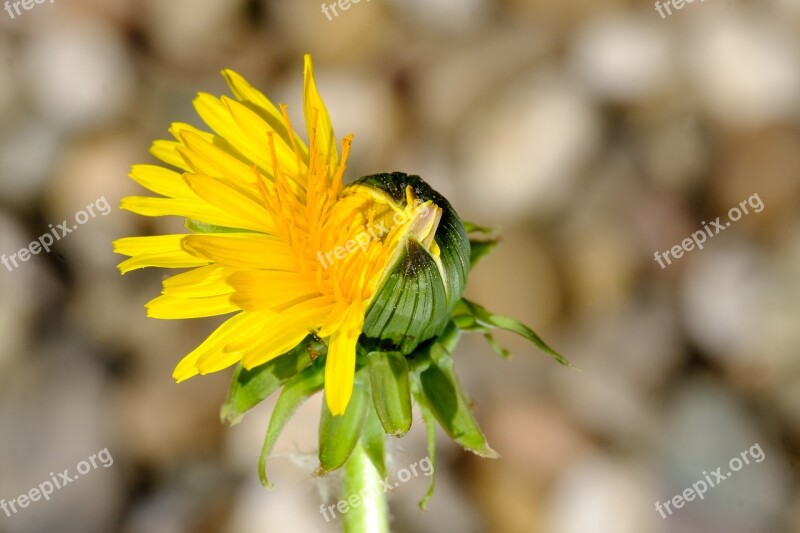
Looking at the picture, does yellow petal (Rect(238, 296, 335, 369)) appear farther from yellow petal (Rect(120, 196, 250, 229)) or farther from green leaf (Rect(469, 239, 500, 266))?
green leaf (Rect(469, 239, 500, 266))

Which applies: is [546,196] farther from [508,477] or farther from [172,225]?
[172,225]

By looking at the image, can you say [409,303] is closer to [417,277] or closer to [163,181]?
[417,277]

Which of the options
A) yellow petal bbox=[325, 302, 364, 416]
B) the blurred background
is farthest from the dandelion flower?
the blurred background

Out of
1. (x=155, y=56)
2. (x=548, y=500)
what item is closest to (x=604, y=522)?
(x=548, y=500)

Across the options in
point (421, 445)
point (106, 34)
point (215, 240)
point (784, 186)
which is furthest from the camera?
point (106, 34)

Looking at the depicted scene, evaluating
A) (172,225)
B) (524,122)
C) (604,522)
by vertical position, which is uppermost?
(172,225)

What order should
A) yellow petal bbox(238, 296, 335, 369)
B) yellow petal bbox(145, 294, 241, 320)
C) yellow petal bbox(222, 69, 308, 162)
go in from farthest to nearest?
yellow petal bbox(222, 69, 308, 162) → yellow petal bbox(145, 294, 241, 320) → yellow petal bbox(238, 296, 335, 369)
